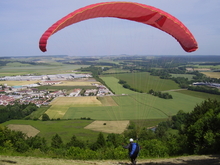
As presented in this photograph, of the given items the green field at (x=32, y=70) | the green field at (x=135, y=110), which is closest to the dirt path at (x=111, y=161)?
the green field at (x=135, y=110)

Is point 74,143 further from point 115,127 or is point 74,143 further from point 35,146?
point 115,127

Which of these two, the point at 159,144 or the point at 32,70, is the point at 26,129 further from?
the point at 32,70

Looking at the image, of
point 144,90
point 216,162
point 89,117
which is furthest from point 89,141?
point 144,90

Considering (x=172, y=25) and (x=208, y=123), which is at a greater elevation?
(x=172, y=25)

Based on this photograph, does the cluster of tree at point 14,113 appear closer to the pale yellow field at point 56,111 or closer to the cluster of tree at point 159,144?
the pale yellow field at point 56,111

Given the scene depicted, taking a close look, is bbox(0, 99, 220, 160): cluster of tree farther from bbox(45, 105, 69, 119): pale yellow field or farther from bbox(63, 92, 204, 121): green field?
bbox(45, 105, 69, 119): pale yellow field

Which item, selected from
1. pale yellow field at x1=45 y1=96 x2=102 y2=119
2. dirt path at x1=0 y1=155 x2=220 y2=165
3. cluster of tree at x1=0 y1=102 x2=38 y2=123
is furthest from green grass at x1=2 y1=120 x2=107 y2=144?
dirt path at x1=0 y1=155 x2=220 y2=165
